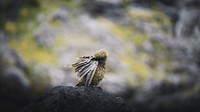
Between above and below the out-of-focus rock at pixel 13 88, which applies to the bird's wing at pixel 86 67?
below

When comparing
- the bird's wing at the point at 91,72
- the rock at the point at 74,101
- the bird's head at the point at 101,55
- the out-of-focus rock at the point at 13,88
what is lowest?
the rock at the point at 74,101

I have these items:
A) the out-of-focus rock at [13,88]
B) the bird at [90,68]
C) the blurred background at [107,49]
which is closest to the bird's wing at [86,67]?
the bird at [90,68]

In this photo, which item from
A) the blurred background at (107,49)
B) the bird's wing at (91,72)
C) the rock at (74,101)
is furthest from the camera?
the blurred background at (107,49)

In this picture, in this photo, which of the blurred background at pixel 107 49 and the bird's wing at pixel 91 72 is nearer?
the bird's wing at pixel 91 72

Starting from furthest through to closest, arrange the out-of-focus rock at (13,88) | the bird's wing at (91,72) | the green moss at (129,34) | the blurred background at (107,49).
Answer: the green moss at (129,34), the blurred background at (107,49), the out-of-focus rock at (13,88), the bird's wing at (91,72)

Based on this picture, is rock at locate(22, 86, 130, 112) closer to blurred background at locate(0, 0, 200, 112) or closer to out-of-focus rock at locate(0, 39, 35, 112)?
blurred background at locate(0, 0, 200, 112)

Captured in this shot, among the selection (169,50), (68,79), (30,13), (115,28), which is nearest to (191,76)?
(169,50)

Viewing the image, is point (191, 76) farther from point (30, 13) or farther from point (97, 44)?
point (30, 13)

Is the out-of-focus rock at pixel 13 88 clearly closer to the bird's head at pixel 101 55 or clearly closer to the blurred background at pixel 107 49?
the blurred background at pixel 107 49
